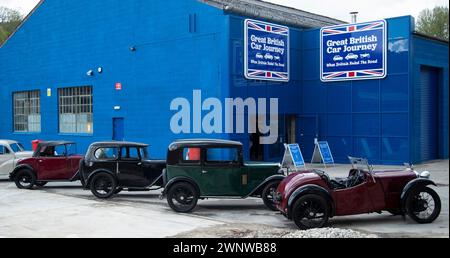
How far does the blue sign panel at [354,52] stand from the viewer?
21.3 meters

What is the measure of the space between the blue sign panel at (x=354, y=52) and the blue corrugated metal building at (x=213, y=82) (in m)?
0.33

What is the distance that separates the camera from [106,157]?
14.0 m

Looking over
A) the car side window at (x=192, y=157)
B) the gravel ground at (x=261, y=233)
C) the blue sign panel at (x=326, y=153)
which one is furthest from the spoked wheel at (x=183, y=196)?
the blue sign panel at (x=326, y=153)

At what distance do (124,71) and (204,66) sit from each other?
A: 5468mm

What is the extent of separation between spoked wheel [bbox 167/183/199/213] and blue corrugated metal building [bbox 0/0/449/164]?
9.34 metres

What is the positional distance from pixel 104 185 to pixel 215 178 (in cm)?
365

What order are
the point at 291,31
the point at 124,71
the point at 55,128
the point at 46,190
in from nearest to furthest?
the point at 46,190
the point at 291,31
the point at 124,71
the point at 55,128

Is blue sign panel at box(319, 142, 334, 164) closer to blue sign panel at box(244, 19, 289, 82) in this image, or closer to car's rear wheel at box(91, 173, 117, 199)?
blue sign panel at box(244, 19, 289, 82)

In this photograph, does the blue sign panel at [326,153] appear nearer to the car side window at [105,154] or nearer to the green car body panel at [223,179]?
the car side window at [105,154]

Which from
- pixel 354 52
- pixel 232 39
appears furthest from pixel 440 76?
pixel 232 39

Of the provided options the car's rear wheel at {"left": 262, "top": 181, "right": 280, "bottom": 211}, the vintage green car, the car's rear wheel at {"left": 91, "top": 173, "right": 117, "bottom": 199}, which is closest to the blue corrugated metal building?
the car's rear wheel at {"left": 91, "top": 173, "right": 117, "bottom": 199}

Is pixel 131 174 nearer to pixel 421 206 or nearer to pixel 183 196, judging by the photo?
pixel 183 196

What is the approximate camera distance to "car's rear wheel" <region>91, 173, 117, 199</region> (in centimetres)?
1360
